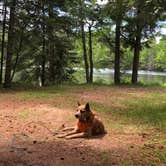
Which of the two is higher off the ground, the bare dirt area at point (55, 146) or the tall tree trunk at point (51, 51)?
the tall tree trunk at point (51, 51)

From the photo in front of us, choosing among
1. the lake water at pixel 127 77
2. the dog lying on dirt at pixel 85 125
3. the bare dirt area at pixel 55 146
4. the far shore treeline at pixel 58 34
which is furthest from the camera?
the lake water at pixel 127 77

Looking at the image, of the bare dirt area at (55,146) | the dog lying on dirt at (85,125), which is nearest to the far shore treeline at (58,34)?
Result: the bare dirt area at (55,146)

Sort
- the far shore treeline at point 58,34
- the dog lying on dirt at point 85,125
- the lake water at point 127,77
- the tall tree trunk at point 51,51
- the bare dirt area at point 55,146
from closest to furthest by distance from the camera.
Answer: the bare dirt area at point 55,146, the dog lying on dirt at point 85,125, the far shore treeline at point 58,34, the tall tree trunk at point 51,51, the lake water at point 127,77

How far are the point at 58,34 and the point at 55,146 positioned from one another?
1775 centimetres

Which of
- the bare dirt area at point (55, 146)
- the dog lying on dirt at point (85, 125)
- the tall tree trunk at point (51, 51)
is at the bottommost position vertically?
the bare dirt area at point (55, 146)

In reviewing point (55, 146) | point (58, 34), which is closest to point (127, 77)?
point (58, 34)

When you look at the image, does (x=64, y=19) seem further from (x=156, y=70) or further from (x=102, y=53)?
(x=156, y=70)

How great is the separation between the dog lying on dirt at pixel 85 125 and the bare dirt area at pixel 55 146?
20 cm

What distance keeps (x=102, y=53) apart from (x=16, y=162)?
30.9 meters

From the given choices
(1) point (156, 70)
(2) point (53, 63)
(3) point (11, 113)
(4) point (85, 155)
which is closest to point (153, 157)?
(4) point (85, 155)

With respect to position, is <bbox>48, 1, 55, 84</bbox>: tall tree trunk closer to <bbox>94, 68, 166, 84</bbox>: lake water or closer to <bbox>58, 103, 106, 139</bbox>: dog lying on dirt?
<bbox>94, 68, 166, 84</bbox>: lake water

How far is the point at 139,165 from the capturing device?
523 cm

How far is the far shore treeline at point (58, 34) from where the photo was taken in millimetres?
17016

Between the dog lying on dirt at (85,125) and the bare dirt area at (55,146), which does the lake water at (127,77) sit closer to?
the bare dirt area at (55,146)
